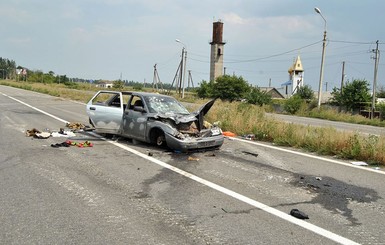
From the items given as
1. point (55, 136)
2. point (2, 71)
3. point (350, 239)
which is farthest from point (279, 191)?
point (2, 71)

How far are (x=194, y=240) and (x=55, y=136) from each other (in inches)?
332

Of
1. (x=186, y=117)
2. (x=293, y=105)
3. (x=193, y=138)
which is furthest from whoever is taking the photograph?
(x=293, y=105)

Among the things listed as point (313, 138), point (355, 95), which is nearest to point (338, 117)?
point (355, 95)

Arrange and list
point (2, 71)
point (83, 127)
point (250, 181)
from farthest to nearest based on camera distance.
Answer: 1. point (2, 71)
2. point (83, 127)
3. point (250, 181)

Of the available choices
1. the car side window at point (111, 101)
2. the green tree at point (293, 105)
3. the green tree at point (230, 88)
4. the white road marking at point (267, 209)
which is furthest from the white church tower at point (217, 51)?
the white road marking at point (267, 209)

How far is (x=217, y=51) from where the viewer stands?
83.8m

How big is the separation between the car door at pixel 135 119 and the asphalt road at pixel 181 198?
845 millimetres

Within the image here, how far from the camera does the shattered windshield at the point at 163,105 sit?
1004 centimetres

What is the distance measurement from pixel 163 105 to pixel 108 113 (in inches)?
67.0

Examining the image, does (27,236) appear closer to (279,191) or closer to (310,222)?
(310,222)

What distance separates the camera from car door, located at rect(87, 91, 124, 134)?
1068 cm

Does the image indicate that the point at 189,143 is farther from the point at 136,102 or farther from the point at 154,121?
the point at 136,102

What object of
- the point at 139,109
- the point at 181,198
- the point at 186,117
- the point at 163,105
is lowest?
the point at 181,198

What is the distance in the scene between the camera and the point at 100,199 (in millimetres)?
5316
